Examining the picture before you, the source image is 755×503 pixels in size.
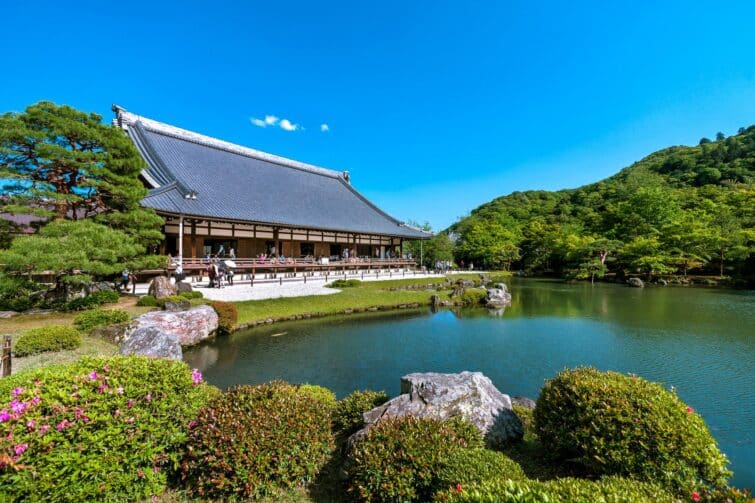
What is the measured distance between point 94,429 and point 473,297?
2031 centimetres

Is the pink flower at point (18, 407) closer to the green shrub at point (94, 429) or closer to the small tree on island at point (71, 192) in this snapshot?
the green shrub at point (94, 429)

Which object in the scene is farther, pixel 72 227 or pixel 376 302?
pixel 376 302

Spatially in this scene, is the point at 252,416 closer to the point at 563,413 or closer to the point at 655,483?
the point at 563,413

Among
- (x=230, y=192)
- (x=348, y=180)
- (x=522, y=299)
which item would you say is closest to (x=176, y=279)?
(x=230, y=192)

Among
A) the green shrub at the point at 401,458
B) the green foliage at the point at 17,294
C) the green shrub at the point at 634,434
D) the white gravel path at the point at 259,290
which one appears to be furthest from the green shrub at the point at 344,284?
the green shrub at the point at 634,434

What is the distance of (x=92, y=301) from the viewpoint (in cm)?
1144

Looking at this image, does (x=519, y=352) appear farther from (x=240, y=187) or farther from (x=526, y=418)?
(x=240, y=187)

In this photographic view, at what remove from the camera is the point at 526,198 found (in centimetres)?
8419

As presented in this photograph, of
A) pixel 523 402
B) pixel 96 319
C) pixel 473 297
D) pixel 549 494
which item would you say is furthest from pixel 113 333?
pixel 473 297

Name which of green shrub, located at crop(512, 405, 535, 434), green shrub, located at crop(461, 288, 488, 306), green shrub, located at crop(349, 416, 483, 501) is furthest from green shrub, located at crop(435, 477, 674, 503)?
green shrub, located at crop(461, 288, 488, 306)

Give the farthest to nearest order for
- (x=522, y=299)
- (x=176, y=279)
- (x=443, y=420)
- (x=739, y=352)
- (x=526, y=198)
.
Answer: (x=526, y=198)
(x=522, y=299)
(x=176, y=279)
(x=739, y=352)
(x=443, y=420)

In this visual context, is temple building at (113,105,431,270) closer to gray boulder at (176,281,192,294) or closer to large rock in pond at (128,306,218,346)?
gray boulder at (176,281,192,294)

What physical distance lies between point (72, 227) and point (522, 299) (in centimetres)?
2368

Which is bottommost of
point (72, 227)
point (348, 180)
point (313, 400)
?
point (313, 400)
